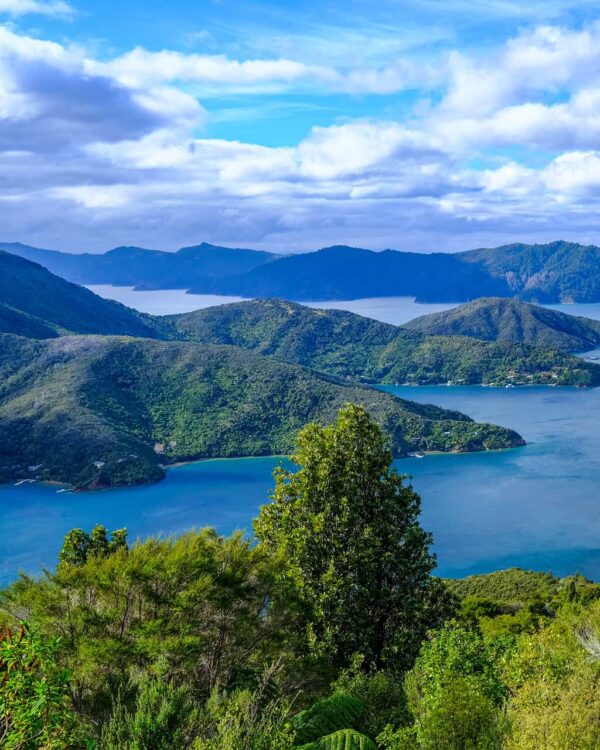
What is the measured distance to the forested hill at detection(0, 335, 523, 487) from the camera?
107500 mm

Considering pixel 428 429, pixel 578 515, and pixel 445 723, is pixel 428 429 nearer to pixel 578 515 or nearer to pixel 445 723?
pixel 578 515

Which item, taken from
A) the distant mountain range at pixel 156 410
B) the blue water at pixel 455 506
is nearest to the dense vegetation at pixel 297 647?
the blue water at pixel 455 506

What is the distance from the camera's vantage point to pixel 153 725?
31.6ft

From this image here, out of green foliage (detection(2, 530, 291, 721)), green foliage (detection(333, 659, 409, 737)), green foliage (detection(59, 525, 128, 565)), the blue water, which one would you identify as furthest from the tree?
the blue water

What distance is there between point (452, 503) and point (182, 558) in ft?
265

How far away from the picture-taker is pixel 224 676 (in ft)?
45.8

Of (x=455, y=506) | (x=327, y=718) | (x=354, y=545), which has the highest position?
(x=354, y=545)

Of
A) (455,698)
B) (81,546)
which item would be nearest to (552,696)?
(455,698)

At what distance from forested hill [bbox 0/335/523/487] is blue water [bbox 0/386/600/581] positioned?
461 cm

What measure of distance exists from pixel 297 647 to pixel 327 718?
4.13 meters

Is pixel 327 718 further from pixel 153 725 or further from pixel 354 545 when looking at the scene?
pixel 354 545

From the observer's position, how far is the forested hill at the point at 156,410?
107500 mm

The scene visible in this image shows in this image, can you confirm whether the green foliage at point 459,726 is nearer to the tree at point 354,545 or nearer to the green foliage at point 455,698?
the green foliage at point 455,698

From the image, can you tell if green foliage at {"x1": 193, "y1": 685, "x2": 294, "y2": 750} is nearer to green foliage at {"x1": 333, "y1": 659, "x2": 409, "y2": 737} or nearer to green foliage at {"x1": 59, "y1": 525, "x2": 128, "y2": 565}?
green foliage at {"x1": 333, "y1": 659, "x2": 409, "y2": 737}
